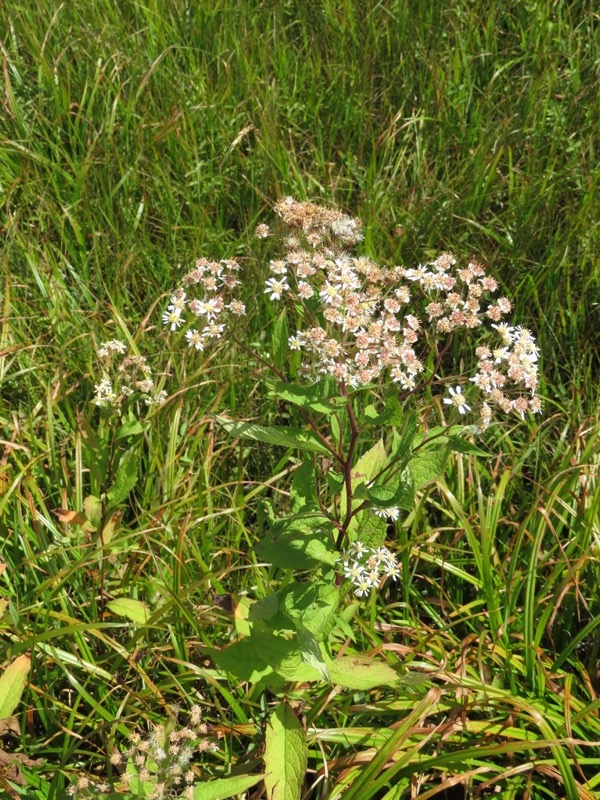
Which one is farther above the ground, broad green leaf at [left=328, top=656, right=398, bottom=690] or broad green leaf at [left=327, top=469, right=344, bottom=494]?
broad green leaf at [left=327, top=469, right=344, bottom=494]

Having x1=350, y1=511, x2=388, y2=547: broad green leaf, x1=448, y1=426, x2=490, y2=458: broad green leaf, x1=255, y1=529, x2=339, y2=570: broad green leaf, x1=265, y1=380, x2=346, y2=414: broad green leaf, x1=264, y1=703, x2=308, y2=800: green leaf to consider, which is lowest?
x1=264, y1=703, x2=308, y2=800: green leaf

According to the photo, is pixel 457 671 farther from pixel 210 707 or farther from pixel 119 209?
pixel 119 209

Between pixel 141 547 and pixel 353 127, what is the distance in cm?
241

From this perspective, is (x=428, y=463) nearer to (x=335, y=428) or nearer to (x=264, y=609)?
(x=335, y=428)

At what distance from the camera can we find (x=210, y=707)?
2.42 metres

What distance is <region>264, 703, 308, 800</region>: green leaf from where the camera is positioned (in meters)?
1.96

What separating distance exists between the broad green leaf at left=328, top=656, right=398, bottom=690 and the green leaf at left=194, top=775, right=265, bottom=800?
0.33 metres

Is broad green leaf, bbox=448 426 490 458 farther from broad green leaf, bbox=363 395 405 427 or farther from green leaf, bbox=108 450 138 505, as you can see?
green leaf, bbox=108 450 138 505

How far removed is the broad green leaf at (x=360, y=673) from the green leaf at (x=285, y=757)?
17cm

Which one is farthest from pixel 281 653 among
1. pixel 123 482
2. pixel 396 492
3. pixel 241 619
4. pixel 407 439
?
pixel 123 482

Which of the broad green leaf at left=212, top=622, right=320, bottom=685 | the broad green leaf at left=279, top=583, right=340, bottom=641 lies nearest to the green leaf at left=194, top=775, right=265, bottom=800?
the broad green leaf at left=212, top=622, right=320, bottom=685

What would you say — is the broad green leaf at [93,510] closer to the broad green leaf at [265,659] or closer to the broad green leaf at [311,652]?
the broad green leaf at [265,659]

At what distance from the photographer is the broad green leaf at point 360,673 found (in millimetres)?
2039

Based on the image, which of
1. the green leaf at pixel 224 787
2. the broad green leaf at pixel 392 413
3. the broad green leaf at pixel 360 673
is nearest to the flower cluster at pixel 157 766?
the green leaf at pixel 224 787
